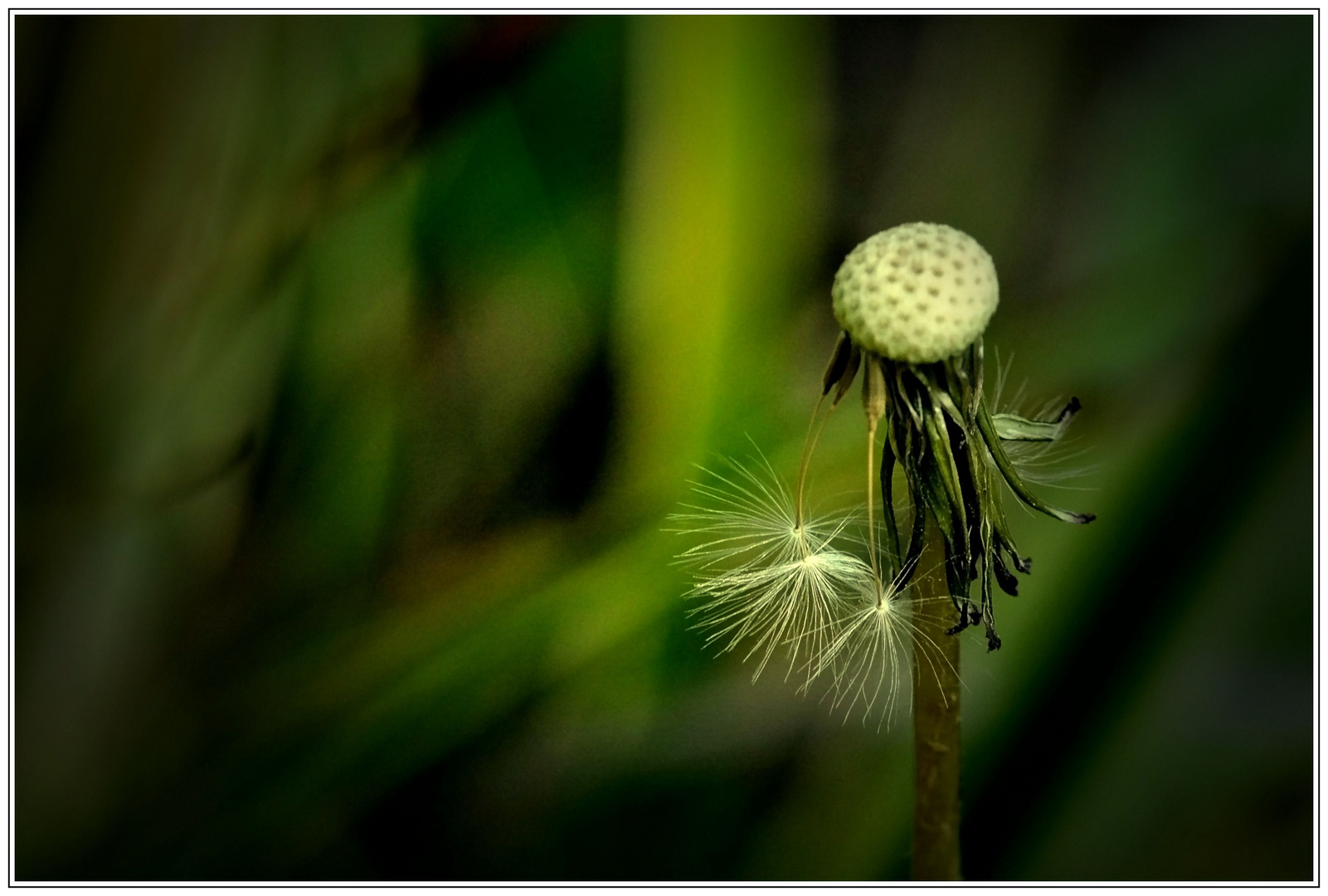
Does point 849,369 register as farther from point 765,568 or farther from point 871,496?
point 765,568

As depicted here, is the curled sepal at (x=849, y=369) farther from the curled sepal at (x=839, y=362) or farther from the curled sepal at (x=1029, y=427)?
the curled sepal at (x=1029, y=427)

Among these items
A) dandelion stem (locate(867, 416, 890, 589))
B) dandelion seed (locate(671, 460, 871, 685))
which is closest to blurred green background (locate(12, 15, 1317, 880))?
dandelion seed (locate(671, 460, 871, 685))

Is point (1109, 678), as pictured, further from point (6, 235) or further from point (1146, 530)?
point (6, 235)

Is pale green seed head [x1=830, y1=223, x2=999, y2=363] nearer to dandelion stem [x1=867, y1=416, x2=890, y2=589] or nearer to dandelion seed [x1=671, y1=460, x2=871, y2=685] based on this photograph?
dandelion stem [x1=867, y1=416, x2=890, y2=589]

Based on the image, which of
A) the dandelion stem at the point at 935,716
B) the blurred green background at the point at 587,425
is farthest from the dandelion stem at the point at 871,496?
the blurred green background at the point at 587,425

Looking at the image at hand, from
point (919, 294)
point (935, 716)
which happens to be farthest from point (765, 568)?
point (919, 294)

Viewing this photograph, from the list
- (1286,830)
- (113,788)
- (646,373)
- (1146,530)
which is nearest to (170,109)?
(646,373)
